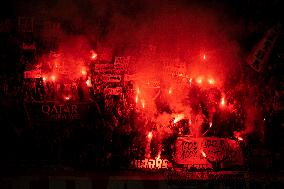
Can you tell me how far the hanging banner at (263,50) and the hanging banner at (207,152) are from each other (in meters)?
2.23

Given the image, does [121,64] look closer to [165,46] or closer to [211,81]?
[165,46]

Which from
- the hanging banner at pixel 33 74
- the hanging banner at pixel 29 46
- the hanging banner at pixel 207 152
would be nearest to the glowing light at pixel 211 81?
the hanging banner at pixel 207 152

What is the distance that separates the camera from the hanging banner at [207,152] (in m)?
8.36

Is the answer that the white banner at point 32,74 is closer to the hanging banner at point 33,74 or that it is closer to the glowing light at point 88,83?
the hanging banner at point 33,74

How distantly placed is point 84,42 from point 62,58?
30.0 inches

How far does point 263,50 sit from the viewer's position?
9586 mm

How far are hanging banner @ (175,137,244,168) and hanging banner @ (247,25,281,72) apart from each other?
2229 millimetres

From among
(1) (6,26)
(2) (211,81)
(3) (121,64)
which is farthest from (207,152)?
(1) (6,26)

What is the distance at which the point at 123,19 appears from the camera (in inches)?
402

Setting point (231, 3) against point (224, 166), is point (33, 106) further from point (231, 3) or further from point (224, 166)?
point (231, 3)

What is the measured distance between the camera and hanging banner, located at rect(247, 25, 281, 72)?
9.55 meters

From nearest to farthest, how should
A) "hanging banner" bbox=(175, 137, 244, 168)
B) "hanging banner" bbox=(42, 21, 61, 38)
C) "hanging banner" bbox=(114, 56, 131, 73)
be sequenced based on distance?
"hanging banner" bbox=(175, 137, 244, 168) < "hanging banner" bbox=(114, 56, 131, 73) < "hanging banner" bbox=(42, 21, 61, 38)

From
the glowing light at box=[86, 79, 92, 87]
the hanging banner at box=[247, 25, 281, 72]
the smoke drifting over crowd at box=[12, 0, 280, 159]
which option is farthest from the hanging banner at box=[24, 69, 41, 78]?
the hanging banner at box=[247, 25, 281, 72]

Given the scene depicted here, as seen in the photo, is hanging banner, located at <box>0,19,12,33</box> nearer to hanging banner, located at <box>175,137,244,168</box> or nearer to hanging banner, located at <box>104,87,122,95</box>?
hanging banner, located at <box>104,87,122,95</box>
